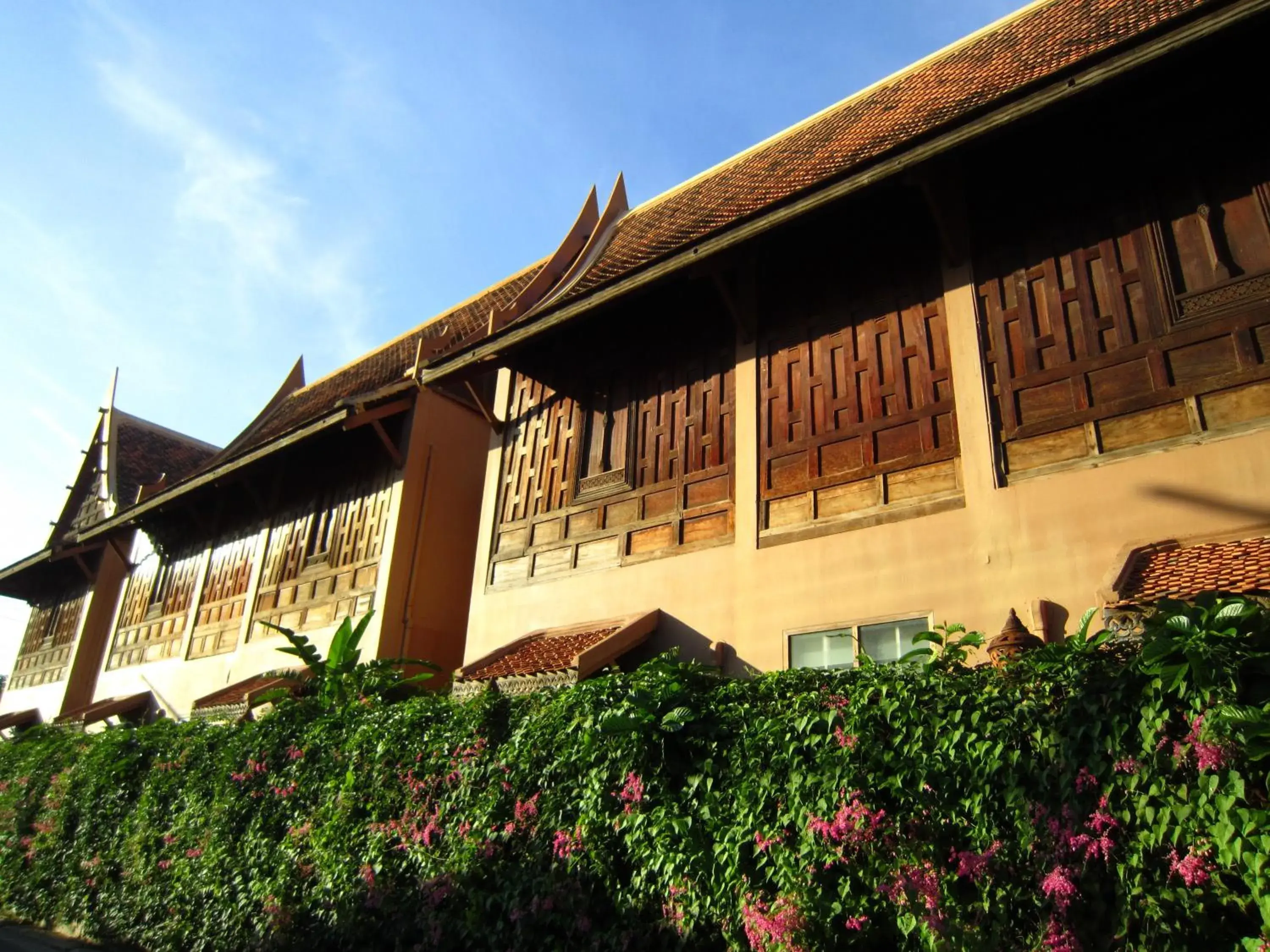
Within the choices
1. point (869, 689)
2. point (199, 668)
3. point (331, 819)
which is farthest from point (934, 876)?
point (199, 668)

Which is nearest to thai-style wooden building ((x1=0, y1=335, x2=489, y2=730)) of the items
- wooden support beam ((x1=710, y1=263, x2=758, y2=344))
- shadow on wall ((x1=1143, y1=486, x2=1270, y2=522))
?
wooden support beam ((x1=710, y1=263, x2=758, y2=344))

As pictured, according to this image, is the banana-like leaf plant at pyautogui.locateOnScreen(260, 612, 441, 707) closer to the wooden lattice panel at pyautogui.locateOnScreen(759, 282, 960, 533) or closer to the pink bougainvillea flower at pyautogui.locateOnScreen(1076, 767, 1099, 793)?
the wooden lattice panel at pyautogui.locateOnScreen(759, 282, 960, 533)

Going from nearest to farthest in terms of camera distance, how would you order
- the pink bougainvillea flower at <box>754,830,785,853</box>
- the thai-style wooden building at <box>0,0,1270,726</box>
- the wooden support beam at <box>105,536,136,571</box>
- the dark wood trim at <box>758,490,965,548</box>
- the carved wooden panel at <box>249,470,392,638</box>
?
the pink bougainvillea flower at <box>754,830,785,853</box> < the thai-style wooden building at <box>0,0,1270,726</box> < the dark wood trim at <box>758,490,965,548</box> < the carved wooden panel at <box>249,470,392,638</box> < the wooden support beam at <box>105,536,136,571</box>

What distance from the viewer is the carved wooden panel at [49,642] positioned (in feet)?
62.1

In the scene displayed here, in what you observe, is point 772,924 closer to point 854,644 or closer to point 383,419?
point 854,644

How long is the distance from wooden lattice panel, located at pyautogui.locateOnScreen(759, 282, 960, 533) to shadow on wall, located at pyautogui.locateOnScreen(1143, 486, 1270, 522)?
4.29 feet

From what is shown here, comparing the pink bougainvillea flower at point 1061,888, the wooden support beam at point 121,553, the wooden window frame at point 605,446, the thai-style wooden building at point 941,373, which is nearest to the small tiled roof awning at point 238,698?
the thai-style wooden building at point 941,373

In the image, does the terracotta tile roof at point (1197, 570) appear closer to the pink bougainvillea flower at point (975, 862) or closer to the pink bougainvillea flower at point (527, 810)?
the pink bougainvillea flower at point (975, 862)

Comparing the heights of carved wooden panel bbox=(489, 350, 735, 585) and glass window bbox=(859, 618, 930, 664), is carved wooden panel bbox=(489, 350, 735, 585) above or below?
above

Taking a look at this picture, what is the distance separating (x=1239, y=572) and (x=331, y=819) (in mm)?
6152

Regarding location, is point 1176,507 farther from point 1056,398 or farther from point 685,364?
point 685,364

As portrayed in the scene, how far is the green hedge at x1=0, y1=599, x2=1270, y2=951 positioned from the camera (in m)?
3.36

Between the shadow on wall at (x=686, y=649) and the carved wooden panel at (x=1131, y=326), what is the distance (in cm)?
257

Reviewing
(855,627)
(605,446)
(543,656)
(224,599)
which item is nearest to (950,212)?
(855,627)
